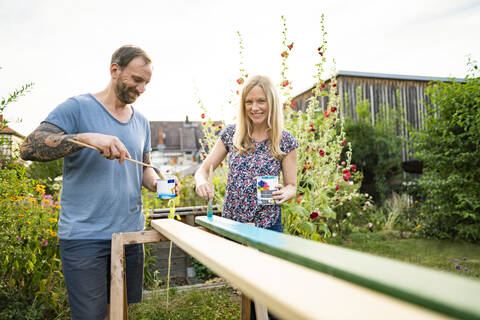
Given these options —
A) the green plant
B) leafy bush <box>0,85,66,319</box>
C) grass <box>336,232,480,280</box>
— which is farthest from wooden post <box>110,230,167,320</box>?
grass <box>336,232,480,280</box>

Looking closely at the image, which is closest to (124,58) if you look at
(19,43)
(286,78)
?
(286,78)

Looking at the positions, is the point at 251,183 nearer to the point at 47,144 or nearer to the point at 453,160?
the point at 47,144

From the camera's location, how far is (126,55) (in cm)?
183

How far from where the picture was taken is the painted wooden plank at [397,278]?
20.3 inches

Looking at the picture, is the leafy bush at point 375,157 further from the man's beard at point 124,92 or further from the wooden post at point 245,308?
the man's beard at point 124,92

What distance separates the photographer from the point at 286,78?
3.94 m

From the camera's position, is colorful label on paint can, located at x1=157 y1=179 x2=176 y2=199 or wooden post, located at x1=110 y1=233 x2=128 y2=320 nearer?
wooden post, located at x1=110 y1=233 x2=128 y2=320

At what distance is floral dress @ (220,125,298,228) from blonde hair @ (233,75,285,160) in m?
0.04

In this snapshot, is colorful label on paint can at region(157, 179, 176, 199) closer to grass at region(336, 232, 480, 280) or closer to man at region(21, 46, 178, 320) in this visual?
man at region(21, 46, 178, 320)

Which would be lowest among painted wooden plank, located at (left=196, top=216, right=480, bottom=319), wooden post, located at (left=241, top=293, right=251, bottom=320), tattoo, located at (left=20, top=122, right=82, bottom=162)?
wooden post, located at (left=241, top=293, right=251, bottom=320)

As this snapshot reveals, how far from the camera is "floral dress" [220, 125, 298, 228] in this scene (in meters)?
2.17

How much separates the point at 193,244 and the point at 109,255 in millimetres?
871

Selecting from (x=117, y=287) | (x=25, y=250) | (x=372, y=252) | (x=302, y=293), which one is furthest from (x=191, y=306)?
(x=372, y=252)

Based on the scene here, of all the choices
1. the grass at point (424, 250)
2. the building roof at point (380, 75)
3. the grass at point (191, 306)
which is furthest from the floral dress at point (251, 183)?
the building roof at point (380, 75)
